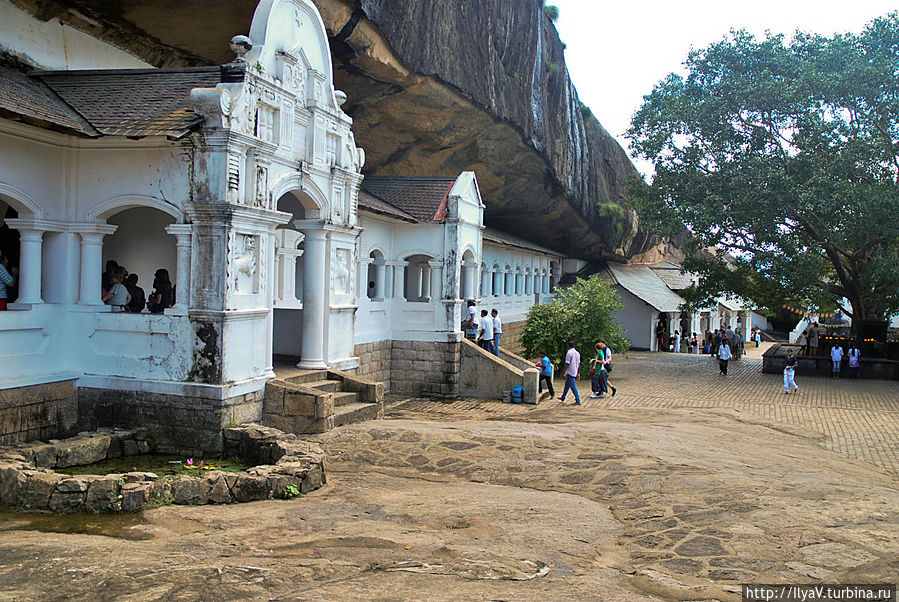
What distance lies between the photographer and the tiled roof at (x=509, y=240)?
82.8 ft

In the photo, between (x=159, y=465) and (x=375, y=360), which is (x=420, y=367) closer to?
(x=375, y=360)

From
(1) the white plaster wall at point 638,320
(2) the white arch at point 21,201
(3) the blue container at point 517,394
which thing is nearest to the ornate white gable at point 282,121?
(2) the white arch at point 21,201

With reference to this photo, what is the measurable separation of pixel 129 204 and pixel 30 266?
1.56m

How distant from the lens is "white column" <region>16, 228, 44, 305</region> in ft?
33.8

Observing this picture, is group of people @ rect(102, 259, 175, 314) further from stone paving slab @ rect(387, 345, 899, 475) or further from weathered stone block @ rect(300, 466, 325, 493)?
stone paving slab @ rect(387, 345, 899, 475)

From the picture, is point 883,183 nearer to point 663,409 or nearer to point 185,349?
point 663,409

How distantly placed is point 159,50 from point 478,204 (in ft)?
29.7

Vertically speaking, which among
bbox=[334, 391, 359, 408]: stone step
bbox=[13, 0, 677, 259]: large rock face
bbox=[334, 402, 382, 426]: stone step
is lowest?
bbox=[334, 402, 382, 426]: stone step

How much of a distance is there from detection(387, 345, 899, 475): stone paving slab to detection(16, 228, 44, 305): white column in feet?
24.2

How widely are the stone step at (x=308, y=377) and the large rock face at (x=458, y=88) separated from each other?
22.2ft

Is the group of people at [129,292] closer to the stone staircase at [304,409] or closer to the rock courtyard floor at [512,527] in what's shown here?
the stone staircase at [304,409]

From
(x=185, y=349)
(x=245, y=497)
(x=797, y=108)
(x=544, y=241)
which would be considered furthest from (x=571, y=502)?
(x=544, y=241)

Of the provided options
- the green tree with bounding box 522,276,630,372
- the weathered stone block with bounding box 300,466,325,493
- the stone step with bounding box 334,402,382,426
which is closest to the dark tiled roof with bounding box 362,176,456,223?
the green tree with bounding box 522,276,630,372

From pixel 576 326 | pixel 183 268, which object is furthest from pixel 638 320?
pixel 183 268
